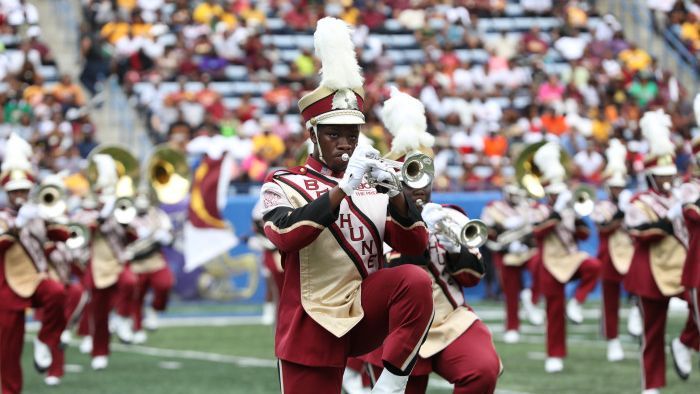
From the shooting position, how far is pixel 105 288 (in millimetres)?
13469

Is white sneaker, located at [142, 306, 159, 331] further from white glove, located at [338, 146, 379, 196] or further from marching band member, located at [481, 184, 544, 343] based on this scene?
white glove, located at [338, 146, 379, 196]

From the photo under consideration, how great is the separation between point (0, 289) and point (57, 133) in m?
9.33

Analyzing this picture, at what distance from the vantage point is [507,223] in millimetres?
16359

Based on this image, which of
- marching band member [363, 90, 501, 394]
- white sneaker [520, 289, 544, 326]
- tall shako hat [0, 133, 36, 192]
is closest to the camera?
marching band member [363, 90, 501, 394]

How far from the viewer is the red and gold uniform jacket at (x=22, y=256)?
10211 millimetres

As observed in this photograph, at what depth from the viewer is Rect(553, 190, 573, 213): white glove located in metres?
12.9

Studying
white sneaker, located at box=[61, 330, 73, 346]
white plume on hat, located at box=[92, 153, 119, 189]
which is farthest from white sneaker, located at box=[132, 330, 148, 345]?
white plume on hat, located at box=[92, 153, 119, 189]

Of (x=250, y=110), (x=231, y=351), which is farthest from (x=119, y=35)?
(x=231, y=351)

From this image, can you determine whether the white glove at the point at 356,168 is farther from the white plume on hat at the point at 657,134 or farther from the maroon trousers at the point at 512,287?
the maroon trousers at the point at 512,287

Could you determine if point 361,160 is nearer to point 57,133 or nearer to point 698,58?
point 57,133

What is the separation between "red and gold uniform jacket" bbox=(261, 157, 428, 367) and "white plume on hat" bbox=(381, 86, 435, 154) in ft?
4.32

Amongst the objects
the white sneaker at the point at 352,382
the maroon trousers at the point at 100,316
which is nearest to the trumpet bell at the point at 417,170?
the white sneaker at the point at 352,382

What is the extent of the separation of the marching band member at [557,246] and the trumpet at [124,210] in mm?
3829

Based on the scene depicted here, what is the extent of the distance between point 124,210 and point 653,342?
222 inches
